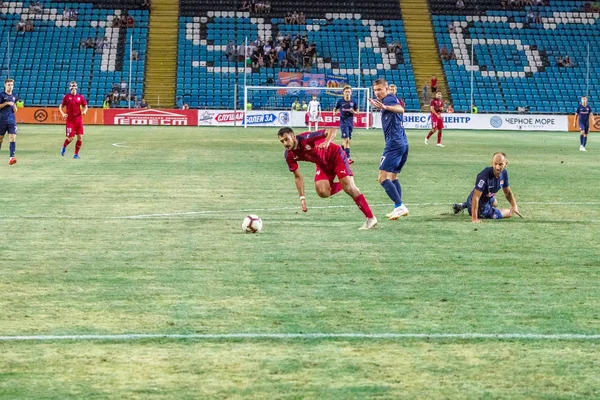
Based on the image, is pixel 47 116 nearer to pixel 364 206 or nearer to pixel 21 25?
pixel 21 25

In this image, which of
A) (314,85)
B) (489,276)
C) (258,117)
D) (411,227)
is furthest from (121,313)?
(314,85)

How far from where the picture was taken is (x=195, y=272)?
10383mm

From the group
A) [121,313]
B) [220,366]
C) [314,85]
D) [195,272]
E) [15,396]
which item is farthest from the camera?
[314,85]

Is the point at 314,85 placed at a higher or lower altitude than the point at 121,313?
higher

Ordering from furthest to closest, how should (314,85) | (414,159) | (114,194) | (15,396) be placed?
(314,85), (414,159), (114,194), (15,396)

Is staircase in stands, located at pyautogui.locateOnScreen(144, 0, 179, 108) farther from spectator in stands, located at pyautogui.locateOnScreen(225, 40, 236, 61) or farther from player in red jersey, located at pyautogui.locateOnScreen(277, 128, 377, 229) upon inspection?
player in red jersey, located at pyautogui.locateOnScreen(277, 128, 377, 229)

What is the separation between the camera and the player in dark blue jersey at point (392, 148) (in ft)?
51.5

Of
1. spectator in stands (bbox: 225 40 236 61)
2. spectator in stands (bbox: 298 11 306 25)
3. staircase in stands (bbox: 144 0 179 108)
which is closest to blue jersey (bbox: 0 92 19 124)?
staircase in stands (bbox: 144 0 179 108)

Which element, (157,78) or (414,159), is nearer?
(414,159)

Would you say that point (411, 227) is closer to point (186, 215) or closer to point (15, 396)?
point (186, 215)

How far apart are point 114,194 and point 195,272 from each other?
29.3 ft

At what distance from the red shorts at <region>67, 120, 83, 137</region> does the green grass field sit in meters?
10.8

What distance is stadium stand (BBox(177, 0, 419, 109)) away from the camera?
65.5 meters

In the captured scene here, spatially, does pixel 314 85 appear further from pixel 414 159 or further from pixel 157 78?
pixel 414 159
